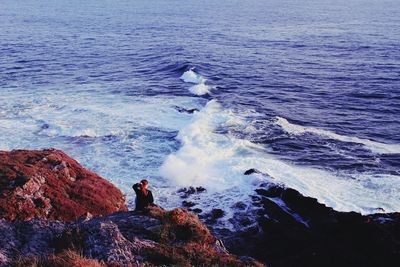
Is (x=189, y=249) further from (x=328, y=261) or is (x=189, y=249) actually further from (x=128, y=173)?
(x=128, y=173)

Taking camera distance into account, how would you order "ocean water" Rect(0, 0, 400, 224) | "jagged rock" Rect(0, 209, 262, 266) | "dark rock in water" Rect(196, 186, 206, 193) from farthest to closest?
"ocean water" Rect(0, 0, 400, 224) < "dark rock in water" Rect(196, 186, 206, 193) < "jagged rock" Rect(0, 209, 262, 266)

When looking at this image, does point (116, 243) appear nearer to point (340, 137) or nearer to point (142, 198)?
point (142, 198)

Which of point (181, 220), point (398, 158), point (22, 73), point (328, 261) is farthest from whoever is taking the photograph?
point (22, 73)

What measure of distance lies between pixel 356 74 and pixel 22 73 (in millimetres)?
39430

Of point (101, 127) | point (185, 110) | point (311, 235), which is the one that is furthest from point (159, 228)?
point (185, 110)

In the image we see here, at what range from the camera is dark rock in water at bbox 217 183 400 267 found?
46.5ft

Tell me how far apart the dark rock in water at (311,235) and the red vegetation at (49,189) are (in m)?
5.07

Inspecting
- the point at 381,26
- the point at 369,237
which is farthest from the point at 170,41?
the point at 369,237

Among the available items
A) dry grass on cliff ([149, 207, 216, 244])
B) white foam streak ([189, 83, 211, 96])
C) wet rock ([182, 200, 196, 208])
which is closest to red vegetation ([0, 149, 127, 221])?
wet rock ([182, 200, 196, 208])

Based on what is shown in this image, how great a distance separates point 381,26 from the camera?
83.1 m

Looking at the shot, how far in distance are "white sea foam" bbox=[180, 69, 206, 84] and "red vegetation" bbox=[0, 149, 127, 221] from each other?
1131 inches

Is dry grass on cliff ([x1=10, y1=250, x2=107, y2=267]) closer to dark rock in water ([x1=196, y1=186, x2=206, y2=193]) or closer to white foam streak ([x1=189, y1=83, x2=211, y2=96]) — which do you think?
dark rock in water ([x1=196, y1=186, x2=206, y2=193])

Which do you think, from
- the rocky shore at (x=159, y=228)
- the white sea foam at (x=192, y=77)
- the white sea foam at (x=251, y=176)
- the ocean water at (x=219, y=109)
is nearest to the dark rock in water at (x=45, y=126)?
the ocean water at (x=219, y=109)

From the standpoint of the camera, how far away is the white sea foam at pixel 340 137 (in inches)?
1108
